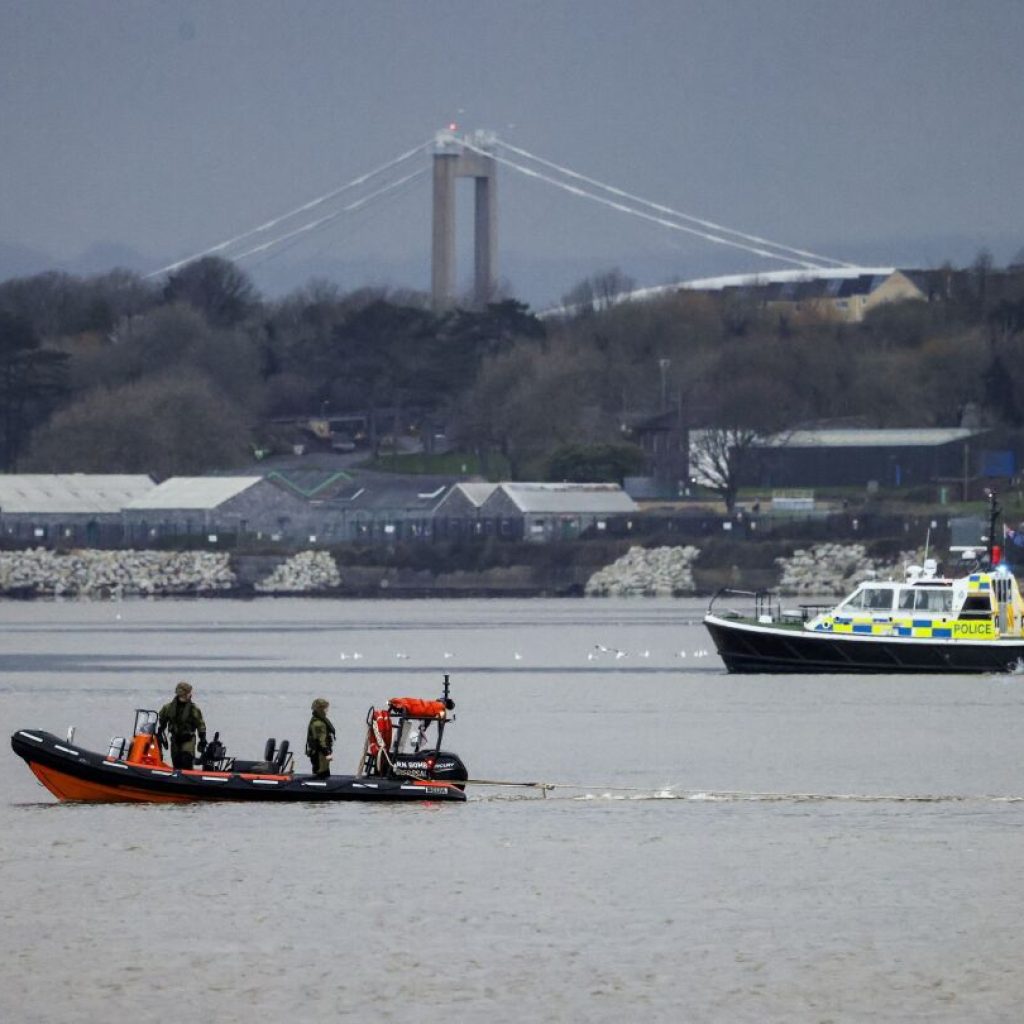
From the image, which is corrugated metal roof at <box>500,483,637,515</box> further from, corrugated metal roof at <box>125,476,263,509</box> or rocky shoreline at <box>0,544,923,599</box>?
corrugated metal roof at <box>125,476,263,509</box>

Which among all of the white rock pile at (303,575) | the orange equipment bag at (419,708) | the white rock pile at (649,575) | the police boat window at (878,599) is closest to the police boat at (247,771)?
the orange equipment bag at (419,708)

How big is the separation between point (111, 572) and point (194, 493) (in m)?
10.6

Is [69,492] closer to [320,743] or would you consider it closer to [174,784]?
[174,784]

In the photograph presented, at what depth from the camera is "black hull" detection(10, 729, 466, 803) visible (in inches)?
1332

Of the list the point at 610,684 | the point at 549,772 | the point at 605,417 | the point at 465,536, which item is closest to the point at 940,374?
the point at 605,417

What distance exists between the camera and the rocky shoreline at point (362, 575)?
5167 inches

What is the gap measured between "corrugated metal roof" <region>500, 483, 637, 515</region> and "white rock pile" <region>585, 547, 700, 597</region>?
29.9 ft

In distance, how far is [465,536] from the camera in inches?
5738

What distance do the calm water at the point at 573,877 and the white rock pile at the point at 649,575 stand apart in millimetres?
79011

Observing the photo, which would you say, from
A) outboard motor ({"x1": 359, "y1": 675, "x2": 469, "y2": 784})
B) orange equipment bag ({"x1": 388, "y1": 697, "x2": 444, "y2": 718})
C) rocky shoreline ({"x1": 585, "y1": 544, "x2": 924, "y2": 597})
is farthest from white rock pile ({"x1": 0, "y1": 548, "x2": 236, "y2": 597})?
orange equipment bag ({"x1": 388, "y1": 697, "x2": 444, "y2": 718})

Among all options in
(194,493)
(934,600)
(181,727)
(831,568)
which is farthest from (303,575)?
(181,727)

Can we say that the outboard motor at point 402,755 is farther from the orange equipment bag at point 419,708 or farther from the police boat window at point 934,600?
the police boat window at point 934,600

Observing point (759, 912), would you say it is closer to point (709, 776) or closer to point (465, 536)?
point (709, 776)

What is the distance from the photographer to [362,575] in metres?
146
